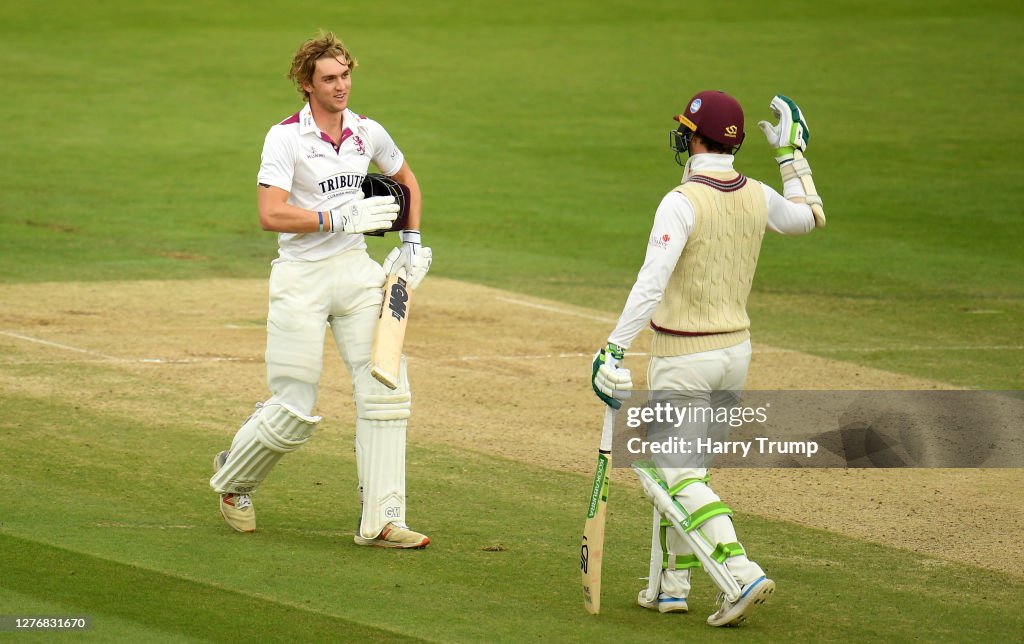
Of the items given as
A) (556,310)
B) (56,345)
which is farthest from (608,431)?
(556,310)

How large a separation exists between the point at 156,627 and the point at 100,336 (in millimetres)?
6717

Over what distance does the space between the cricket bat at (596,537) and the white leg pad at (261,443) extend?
62.3 inches

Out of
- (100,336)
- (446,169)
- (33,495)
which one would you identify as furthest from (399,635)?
(446,169)

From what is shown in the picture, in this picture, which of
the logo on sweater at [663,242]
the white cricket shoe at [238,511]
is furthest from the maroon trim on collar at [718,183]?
the white cricket shoe at [238,511]

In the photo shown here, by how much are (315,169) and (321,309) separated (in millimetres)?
664

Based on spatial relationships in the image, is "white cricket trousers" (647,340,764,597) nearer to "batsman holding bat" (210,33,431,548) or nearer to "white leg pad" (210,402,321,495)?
"batsman holding bat" (210,33,431,548)

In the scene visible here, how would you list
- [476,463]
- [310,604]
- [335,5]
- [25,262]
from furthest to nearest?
[335,5] → [25,262] → [476,463] → [310,604]

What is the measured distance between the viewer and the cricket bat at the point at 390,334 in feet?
23.1

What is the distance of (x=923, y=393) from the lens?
421 inches

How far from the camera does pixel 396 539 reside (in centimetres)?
712

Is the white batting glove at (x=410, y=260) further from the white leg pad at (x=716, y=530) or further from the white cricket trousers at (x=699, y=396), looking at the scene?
the white leg pad at (x=716, y=530)

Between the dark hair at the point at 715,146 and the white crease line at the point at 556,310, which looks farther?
the white crease line at the point at 556,310

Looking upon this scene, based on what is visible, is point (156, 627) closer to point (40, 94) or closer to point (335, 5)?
point (40, 94)

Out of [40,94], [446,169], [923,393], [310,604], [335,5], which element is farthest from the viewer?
[335,5]
